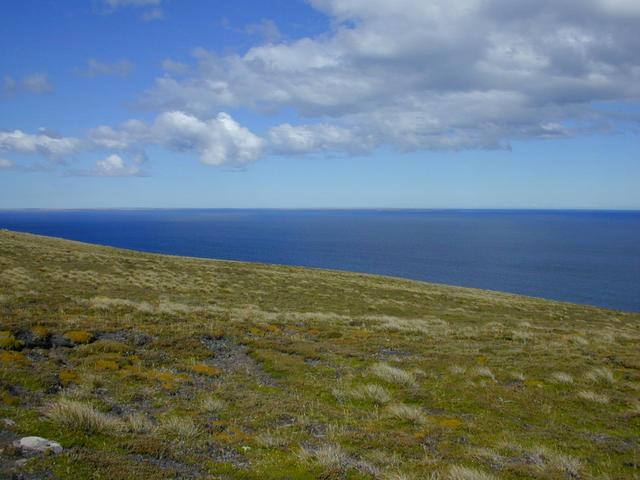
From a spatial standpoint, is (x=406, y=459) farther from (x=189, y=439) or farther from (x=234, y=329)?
(x=234, y=329)

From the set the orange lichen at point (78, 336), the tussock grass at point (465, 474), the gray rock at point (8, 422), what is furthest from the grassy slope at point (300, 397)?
the orange lichen at point (78, 336)

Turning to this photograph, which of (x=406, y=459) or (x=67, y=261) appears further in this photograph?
(x=67, y=261)

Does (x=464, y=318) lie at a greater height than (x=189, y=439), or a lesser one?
lesser

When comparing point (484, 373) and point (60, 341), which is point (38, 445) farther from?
point (484, 373)

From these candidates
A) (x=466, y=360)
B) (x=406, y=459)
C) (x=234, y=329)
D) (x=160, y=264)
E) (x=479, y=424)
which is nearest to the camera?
(x=406, y=459)

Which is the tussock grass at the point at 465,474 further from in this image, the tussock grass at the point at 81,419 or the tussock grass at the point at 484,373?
the tussock grass at the point at 484,373

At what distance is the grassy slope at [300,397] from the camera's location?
8422mm

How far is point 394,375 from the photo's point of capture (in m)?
14.7

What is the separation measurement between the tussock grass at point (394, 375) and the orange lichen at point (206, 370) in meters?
5.32

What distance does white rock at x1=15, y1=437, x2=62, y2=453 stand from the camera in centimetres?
746

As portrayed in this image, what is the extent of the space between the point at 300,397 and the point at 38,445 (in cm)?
662

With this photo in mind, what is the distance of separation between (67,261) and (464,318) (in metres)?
37.9

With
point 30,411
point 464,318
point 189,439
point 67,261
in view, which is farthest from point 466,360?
point 67,261

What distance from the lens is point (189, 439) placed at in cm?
908
